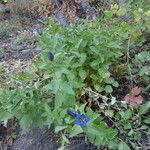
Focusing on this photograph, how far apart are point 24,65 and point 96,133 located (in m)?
1.50

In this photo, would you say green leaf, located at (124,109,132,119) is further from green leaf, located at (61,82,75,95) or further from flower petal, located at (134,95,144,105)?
green leaf, located at (61,82,75,95)

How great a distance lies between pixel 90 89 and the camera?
251 centimetres

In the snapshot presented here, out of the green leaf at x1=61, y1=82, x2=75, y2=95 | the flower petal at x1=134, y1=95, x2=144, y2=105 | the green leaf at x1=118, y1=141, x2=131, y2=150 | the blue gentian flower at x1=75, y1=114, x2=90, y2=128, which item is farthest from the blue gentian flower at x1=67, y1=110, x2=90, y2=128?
the flower petal at x1=134, y1=95, x2=144, y2=105

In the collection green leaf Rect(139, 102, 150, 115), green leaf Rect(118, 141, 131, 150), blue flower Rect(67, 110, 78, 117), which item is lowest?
green leaf Rect(118, 141, 131, 150)

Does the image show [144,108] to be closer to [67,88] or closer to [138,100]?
[138,100]

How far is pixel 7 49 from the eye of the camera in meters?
4.61

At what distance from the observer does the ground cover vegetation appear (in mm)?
2168

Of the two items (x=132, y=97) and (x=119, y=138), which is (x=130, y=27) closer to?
(x=132, y=97)

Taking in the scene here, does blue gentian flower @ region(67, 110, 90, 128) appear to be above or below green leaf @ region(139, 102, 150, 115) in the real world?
above

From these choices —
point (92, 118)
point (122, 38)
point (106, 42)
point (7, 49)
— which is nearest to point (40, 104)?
point (92, 118)

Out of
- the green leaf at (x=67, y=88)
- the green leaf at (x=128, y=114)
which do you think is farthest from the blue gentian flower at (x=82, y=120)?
the green leaf at (x=128, y=114)

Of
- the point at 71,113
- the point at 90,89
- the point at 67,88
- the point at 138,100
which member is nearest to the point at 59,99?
the point at 67,88

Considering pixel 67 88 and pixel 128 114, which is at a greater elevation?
pixel 67 88

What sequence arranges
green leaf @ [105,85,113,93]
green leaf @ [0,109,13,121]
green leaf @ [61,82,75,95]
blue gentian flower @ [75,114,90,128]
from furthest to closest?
green leaf @ [105,85,113,93], green leaf @ [0,109,13,121], green leaf @ [61,82,75,95], blue gentian flower @ [75,114,90,128]
